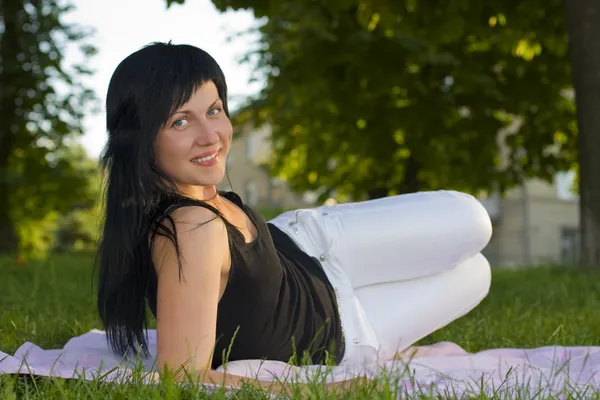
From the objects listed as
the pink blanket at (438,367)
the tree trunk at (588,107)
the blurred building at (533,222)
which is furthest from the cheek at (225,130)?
the blurred building at (533,222)

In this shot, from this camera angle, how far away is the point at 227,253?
265cm

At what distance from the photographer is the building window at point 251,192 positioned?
4478 centimetres

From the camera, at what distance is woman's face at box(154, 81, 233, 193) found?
8.75 ft

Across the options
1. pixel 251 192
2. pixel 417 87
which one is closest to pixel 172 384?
pixel 417 87

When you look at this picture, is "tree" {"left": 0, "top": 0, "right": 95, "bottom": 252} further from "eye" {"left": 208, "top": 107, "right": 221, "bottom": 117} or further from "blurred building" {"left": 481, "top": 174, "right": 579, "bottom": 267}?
"blurred building" {"left": 481, "top": 174, "right": 579, "bottom": 267}

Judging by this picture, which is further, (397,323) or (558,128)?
(558,128)

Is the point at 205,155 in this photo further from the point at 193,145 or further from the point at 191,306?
the point at 191,306

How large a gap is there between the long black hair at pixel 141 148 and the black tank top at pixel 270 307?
16 cm

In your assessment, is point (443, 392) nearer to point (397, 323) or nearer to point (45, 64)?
point (397, 323)

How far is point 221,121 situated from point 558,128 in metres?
9.47

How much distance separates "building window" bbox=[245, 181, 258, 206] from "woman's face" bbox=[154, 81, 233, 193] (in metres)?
A: 41.7

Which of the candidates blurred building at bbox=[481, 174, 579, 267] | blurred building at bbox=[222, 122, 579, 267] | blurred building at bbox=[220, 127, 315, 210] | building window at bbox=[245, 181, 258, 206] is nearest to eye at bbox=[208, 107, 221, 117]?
blurred building at bbox=[222, 122, 579, 267]

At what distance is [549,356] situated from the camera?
3.44 meters

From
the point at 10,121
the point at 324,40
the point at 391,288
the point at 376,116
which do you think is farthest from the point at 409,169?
the point at 391,288
